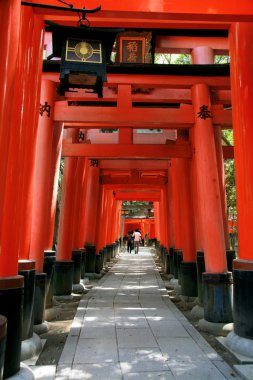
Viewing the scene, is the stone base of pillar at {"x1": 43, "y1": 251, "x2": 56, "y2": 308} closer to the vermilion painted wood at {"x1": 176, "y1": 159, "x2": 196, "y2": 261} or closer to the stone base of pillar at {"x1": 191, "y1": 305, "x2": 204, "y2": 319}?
the stone base of pillar at {"x1": 191, "y1": 305, "x2": 204, "y2": 319}

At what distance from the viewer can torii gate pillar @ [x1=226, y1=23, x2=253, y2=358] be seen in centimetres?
452

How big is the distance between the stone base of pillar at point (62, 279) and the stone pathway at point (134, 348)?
111 centimetres

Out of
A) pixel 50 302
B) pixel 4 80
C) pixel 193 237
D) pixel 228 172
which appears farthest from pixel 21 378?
pixel 228 172

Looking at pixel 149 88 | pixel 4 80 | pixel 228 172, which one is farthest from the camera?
pixel 228 172

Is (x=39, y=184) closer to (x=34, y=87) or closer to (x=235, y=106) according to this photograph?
(x=34, y=87)

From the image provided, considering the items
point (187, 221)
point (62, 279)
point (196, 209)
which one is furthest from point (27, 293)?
point (187, 221)

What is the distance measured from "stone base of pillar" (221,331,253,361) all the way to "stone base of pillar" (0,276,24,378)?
270cm

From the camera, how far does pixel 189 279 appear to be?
8.62 metres

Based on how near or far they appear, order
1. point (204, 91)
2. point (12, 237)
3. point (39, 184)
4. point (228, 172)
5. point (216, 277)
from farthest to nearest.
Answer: point (228, 172) < point (204, 91) < point (39, 184) < point (216, 277) < point (12, 237)

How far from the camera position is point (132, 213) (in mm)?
35469

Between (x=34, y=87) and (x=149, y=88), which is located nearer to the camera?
(x=34, y=87)

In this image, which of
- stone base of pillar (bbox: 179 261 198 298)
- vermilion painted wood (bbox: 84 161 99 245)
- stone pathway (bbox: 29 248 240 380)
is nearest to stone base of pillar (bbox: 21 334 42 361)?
stone pathway (bbox: 29 248 240 380)

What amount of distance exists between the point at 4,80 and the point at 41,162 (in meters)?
3.73

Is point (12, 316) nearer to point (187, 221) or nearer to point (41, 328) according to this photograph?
point (41, 328)
